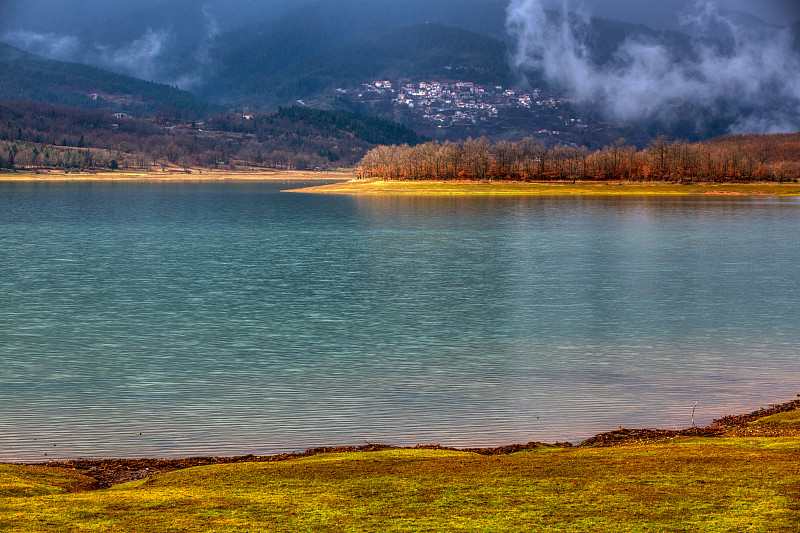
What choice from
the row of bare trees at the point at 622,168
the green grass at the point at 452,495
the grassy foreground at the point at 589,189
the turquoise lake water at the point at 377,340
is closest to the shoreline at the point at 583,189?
the grassy foreground at the point at 589,189

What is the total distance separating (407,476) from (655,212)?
347 ft

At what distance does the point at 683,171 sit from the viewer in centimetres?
17975

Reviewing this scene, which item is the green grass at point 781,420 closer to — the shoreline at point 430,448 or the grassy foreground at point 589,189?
the shoreline at point 430,448

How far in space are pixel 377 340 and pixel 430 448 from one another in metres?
14.1

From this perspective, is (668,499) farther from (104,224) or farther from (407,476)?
(104,224)

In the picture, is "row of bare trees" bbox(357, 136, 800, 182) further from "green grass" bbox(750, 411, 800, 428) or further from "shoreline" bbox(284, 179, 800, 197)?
"green grass" bbox(750, 411, 800, 428)

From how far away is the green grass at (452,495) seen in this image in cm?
1139

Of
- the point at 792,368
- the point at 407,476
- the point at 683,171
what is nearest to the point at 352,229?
the point at 792,368

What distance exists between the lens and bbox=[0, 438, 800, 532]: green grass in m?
11.4

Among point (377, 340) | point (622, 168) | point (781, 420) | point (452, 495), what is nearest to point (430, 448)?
point (452, 495)

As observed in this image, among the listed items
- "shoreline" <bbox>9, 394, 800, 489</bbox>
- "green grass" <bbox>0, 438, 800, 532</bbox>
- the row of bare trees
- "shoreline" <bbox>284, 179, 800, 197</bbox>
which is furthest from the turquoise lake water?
the row of bare trees

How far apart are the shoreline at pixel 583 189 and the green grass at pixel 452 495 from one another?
152 meters

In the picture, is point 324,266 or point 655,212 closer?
point 324,266

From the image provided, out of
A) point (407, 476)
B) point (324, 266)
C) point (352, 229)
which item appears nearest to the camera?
point (407, 476)
